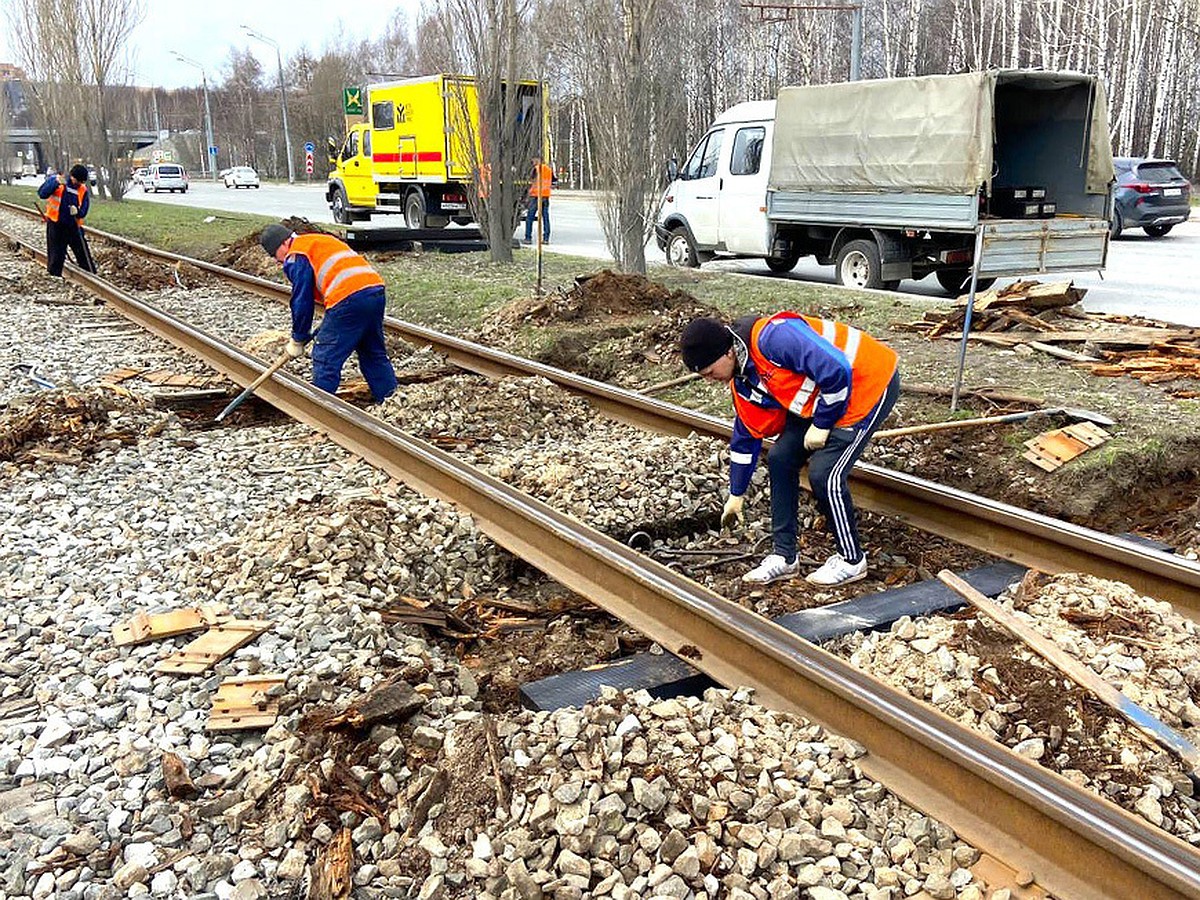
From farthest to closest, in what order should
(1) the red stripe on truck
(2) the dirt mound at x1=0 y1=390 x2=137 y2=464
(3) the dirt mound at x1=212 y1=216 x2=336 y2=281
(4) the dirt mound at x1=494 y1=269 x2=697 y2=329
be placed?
1. (1) the red stripe on truck
2. (3) the dirt mound at x1=212 y1=216 x2=336 y2=281
3. (4) the dirt mound at x1=494 y1=269 x2=697 y2=329
4. (2) the dirt mound at x1=0 y1=390 x2=137 y2=464

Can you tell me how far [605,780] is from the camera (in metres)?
3.14

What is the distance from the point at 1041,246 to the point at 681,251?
301 inches

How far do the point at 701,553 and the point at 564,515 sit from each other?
2.64 feet

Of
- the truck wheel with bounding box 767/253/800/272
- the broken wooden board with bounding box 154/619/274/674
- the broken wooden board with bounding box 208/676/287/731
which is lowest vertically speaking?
the broken wooden board with bounding box 208/676/287/731

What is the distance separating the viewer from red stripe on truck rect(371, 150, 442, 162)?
872 inches

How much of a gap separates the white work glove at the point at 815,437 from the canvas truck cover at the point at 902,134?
28.4ft

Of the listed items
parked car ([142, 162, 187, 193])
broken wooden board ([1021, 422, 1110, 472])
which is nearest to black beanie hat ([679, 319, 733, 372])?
broken wooden board ([1021, 422, 1110, 472])

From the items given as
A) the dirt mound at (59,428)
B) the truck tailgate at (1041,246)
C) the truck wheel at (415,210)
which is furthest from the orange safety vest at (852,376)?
the truck wheel at (415,210)

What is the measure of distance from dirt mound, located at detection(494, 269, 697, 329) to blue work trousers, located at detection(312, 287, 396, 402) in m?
3.20

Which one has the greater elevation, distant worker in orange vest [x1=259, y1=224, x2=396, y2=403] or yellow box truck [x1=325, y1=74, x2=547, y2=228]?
yellow box truck [x1=325, y1=74, x2=547, y2=228]

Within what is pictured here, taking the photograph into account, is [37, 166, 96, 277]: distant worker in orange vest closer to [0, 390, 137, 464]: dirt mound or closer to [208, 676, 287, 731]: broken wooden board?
[0, 390, 137, 464]: dirt mound

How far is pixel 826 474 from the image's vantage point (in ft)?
15.7

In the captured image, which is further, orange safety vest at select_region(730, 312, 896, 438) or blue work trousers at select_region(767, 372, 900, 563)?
blue work trousers at select_region(767, 372, 900, 563)

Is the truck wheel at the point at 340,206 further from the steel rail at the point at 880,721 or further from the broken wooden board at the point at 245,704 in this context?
the broken wooden board at the point at 245,704
